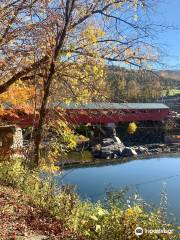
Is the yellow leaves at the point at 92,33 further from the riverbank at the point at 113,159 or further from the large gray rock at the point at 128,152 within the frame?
the large gray rock at the point at 128,152

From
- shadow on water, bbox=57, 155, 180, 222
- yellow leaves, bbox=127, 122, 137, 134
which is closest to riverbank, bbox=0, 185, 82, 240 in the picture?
shadow on water, bbox=57, 155, 180, 222

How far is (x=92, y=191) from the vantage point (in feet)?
61.2

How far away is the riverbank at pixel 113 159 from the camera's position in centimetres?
2958

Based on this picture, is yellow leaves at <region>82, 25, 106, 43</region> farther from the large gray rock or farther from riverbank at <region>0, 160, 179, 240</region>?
the large gray rock

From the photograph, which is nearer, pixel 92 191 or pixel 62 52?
pixel 62 52

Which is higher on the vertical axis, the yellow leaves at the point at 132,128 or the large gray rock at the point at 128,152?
the yellow leaves at the point at 132,128

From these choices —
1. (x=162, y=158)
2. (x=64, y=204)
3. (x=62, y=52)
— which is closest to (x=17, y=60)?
(x=62, y=52)

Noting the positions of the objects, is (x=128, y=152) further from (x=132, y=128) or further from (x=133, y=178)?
(x=133, y=178)

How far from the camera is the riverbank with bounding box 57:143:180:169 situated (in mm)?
29583

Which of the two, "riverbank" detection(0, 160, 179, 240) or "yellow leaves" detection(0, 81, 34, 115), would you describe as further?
"yellow leaves" detection(0, 81, 34, 115)

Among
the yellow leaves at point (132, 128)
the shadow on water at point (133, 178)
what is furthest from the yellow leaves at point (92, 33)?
the yellow leaves at point (132, 128)

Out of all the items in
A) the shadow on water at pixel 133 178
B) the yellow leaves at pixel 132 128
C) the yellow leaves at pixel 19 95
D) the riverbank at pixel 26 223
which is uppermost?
the yellow leaves at pixel 19 95

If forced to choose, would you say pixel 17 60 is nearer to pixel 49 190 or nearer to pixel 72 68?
pixel 72 68

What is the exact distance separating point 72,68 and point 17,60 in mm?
1802
